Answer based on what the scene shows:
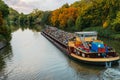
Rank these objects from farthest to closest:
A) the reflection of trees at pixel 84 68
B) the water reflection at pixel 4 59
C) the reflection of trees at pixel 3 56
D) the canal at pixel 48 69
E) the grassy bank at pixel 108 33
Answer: the grassy bank at pixel 108 33, the reflection of trees at pixel 3 56, the reflection of trees at pixel 84 68, the water reflection at pixel 4 59, the canal at pixel 48 69

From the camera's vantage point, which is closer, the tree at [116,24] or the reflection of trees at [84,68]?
the reflection of trees at [84,68]

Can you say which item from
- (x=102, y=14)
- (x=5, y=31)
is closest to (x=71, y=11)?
(x=102, y=14)

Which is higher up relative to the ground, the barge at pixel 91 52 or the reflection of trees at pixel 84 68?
the barge at pixel 91 52

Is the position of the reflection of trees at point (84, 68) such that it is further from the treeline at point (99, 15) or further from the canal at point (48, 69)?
the treeline at point (99, 15)

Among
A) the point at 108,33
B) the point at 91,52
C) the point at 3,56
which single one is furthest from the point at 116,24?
the point at 3,56

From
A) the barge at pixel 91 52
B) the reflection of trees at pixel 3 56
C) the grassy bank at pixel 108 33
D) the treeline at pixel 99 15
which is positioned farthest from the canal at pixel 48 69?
the treeline at pixel 99 15

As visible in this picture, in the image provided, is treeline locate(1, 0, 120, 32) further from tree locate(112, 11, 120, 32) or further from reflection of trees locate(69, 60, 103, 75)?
reflection of trees locate(69, 60, 103, 75)

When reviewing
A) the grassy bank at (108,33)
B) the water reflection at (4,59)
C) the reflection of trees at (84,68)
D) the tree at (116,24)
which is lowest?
the water reflection at (4,59)

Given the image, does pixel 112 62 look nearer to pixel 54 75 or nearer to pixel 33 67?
pixel 54 75

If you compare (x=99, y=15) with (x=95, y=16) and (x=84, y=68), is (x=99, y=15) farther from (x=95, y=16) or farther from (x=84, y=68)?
(x=84, y=68)

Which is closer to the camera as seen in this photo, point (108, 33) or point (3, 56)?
point (3, 56)

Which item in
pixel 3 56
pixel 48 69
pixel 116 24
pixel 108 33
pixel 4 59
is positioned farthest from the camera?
pixel 108 33

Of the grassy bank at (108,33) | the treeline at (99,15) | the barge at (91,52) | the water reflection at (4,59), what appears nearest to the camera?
the water reflection at (4,59)

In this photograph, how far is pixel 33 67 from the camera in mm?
38906
